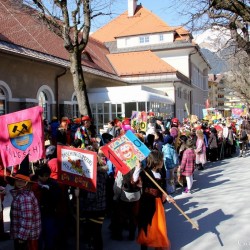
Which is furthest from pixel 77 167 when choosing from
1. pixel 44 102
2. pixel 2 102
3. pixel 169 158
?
pixel 44 102

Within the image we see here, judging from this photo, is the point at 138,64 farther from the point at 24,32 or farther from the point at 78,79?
the point at 78,79

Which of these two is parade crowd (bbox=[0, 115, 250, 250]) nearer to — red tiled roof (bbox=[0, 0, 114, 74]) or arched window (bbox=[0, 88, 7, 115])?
arched window (bbox=[0, 88, 7, 115])

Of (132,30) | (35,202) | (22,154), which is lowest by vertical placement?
(35,202)

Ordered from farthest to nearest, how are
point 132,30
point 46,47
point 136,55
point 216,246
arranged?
point 132,30
point 136,55
point 46,47
point 216,246

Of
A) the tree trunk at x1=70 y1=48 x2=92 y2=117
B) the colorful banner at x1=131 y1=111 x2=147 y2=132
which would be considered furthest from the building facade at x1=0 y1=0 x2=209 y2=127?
the colorful banner at x1=131 y1=111 x2=147 y2=132

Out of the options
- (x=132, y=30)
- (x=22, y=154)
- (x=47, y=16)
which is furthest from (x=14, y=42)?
(x=132, y=30)

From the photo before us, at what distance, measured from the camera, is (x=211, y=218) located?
712cm

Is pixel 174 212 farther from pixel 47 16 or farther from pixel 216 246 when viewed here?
pixel 47 16

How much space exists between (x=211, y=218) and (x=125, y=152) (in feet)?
8.64

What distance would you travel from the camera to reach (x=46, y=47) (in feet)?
64.0

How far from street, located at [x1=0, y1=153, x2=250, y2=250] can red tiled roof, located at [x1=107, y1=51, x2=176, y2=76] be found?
67.0 ft

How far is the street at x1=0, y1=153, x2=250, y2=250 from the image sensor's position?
5.79 metres

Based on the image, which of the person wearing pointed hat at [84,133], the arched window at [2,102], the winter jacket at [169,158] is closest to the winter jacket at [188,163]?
the winter jacket at [169,158]

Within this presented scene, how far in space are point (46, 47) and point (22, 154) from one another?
15.4 metres
